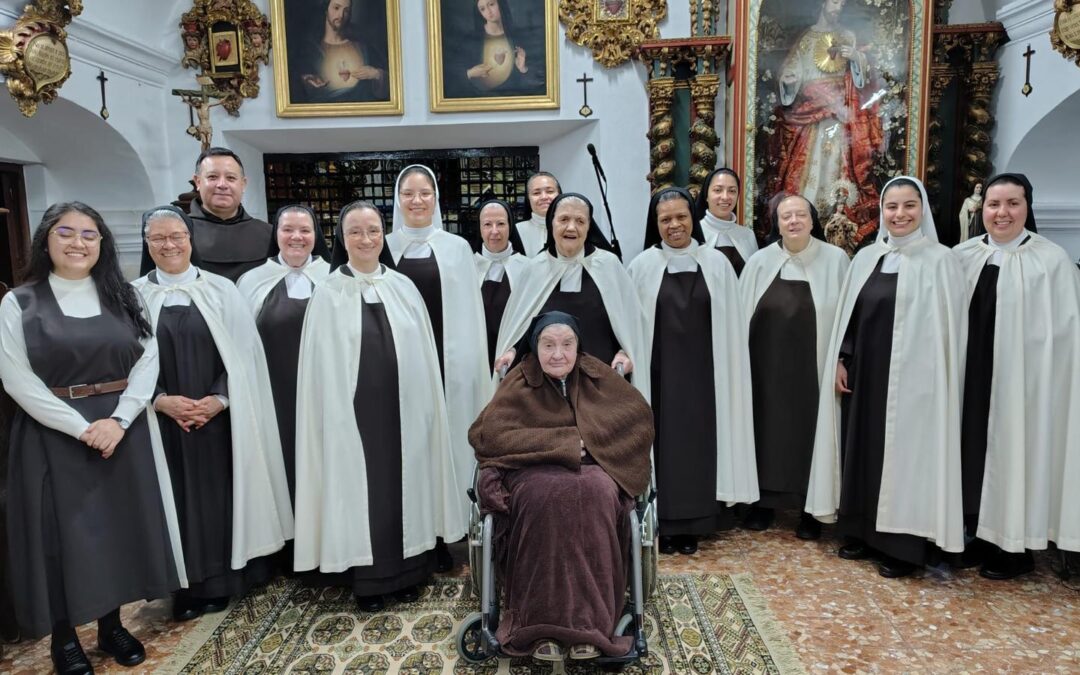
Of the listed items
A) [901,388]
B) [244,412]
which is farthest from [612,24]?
[244,412]

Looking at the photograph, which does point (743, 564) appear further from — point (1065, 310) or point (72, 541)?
point (72, 541)

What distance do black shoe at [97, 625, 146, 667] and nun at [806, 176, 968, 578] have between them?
374 centimetres

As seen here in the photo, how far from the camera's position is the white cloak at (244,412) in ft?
11.1

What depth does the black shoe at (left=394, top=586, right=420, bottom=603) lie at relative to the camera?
366 centimetres

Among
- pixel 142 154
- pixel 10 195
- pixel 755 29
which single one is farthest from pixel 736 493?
pixel 10 195

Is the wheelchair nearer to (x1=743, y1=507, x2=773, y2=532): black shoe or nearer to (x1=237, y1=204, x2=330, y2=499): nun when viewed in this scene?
(x1=237, y1=204, x2=330, y2=499): nun

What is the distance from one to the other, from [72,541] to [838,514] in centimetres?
398

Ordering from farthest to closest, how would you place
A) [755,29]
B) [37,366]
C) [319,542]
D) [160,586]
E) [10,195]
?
[10,195]
[755,29]
[319,542]
[160,586]
[37,366]

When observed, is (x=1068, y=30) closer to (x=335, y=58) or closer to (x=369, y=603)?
(x=369, y=603)

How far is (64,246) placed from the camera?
2896 millimetres

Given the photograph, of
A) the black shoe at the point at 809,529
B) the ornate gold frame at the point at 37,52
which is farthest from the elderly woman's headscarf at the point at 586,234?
the ornate gold frame at the point at 37,52

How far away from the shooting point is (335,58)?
23.8ft

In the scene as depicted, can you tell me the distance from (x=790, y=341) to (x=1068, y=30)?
302 cm

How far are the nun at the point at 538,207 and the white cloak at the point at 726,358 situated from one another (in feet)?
3.87
